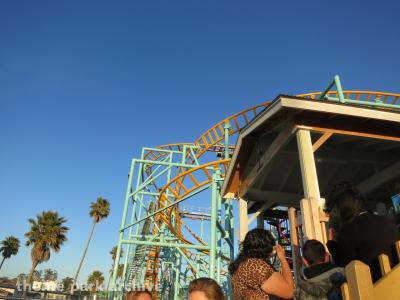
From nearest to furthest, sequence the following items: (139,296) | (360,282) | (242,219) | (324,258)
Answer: (360,282) → (324,258) → (139,296) → (242,219)

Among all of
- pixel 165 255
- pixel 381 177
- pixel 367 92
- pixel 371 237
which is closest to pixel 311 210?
pixel 371 237

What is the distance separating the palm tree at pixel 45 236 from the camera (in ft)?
92.0

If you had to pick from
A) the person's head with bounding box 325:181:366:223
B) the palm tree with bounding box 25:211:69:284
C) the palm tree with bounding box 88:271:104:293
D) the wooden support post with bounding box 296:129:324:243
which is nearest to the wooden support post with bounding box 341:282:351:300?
the person's head with bounding box 325:181:366:223

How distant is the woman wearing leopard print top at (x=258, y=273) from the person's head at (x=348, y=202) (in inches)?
26.5

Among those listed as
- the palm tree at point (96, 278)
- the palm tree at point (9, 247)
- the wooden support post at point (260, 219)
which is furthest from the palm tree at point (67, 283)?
the wooden support post at point (260, 219)

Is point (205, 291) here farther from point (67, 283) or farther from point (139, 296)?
point (67, 283)

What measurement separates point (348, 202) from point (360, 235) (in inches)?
10.6

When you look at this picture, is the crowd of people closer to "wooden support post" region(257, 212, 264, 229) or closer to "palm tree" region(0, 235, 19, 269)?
"wooden support post" region(257, 212, 264, 229)

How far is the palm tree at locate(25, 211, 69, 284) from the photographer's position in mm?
28031

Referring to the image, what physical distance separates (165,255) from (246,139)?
46.1 feet

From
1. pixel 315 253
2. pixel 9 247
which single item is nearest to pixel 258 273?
pixel 315 253

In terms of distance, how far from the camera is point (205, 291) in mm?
1966

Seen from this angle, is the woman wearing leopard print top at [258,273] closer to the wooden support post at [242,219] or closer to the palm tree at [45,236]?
the wooden support post at [242,219]

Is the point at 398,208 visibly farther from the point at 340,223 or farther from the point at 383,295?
the point at 383,295
